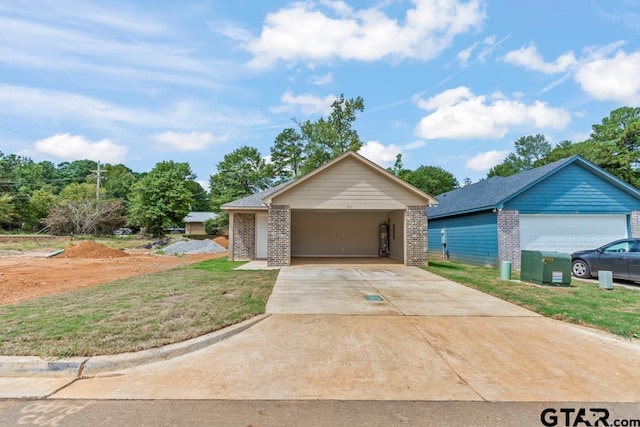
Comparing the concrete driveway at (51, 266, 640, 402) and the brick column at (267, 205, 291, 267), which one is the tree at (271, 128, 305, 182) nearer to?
the brick column at (267, 205, 291, 267)

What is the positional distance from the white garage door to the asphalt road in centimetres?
1283

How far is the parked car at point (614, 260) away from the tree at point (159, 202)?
1414 inches

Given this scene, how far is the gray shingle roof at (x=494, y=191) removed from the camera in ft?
48.3

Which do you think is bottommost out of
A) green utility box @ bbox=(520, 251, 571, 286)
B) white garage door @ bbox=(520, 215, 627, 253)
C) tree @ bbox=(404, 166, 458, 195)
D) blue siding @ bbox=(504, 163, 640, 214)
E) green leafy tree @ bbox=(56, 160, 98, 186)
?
green utility box @ bbox=(520, 251, 571, 286)

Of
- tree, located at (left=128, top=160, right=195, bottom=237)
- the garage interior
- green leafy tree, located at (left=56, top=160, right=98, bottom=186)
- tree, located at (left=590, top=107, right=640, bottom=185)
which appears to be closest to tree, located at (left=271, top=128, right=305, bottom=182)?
tree, located at (left=128, top=160, right=195, bottom=237)

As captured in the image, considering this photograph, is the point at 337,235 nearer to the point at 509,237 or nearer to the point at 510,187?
the point at 509,237

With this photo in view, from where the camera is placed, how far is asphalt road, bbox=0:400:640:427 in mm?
3057

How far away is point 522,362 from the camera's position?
14.6ft

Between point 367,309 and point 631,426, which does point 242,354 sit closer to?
point 367,309

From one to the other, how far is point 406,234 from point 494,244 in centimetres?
372

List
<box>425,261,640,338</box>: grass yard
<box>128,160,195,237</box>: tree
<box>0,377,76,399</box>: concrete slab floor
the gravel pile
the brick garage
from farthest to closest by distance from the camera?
<box>128,160,195,237</box>: tree, the gravel pile, the brick garage, <box>425,261,640,338</box>: grass yard, <box>0,377,76,399</box>: concrete slab floor

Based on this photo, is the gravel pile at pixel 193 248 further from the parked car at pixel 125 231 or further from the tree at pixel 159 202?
the parked car at pixel 125 231

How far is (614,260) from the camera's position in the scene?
36.1 feet

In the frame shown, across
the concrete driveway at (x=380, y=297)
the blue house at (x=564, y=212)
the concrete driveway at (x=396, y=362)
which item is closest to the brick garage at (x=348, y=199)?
the concrete driveway at (x=380, y=297)
